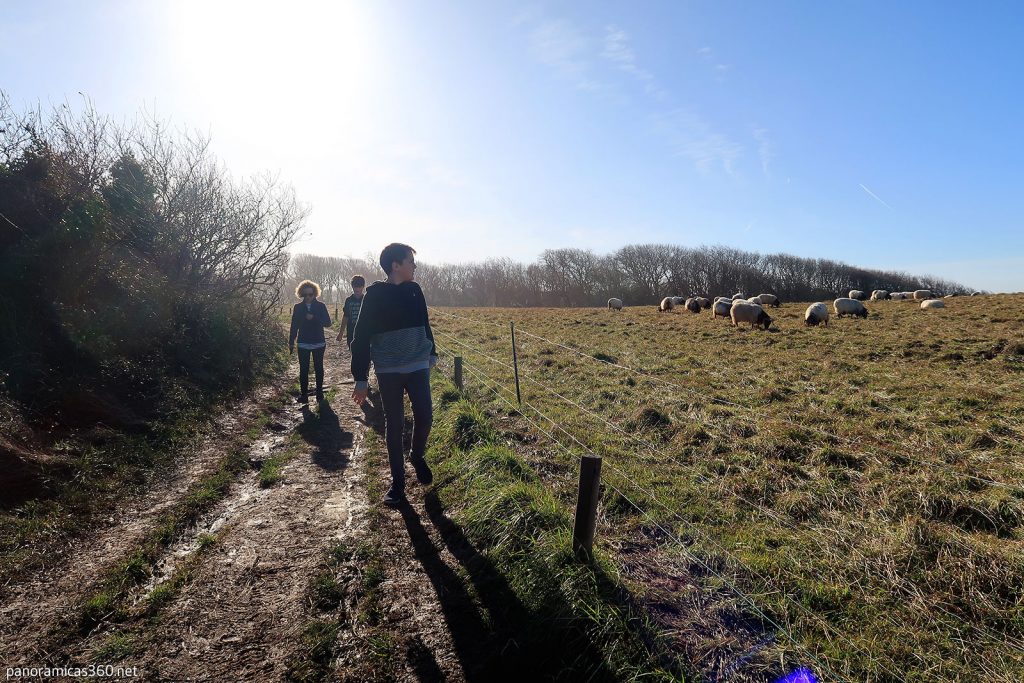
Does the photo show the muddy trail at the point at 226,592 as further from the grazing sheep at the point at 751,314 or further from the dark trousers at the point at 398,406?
the grazing sheep at the point at 751,314

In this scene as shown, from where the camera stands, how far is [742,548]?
3650 mm

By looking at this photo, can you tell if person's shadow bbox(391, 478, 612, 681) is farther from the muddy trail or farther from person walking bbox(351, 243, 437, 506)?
person walking bbox(351, 243, 437, 506)

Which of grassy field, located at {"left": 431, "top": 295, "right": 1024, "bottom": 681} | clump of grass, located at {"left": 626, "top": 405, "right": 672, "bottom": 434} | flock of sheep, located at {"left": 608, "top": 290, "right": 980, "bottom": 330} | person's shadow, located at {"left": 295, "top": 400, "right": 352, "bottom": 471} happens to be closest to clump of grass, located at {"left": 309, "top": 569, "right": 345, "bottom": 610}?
grassy field, located at {"left": 431, "top": 295, "right": 1024, "bottom": 681}

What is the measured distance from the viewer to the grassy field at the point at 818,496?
268 centimetres

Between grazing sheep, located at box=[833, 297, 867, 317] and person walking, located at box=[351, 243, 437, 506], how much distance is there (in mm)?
26060

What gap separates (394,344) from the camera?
14.4 ft

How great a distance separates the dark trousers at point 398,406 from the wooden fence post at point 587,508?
1903mm

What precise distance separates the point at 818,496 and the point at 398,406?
13.4 feet

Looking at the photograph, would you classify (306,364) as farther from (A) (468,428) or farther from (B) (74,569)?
(B) (74,569)

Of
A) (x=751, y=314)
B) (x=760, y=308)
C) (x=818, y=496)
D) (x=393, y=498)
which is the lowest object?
(x=393, y=498)

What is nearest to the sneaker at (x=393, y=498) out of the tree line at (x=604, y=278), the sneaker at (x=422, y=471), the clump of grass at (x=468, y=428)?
the sneaker at (x=422, y=471)

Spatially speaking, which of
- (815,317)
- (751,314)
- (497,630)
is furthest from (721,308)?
(497,630)

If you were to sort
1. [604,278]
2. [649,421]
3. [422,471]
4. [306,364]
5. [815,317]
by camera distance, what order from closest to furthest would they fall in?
1. [422,471]
2. [649,421]
3. [306,364]
4. [815,317]
5. [604,278]

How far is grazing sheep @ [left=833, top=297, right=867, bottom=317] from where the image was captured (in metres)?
23.9
